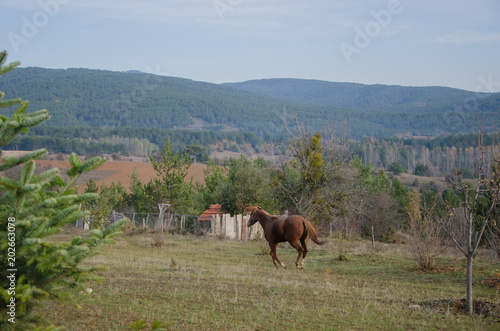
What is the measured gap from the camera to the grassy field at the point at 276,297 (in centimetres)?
779

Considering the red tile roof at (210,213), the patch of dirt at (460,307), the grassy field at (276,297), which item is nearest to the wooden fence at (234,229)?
the red tile roof at (210,213)

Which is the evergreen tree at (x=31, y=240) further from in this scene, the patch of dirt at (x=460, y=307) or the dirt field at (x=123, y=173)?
the dirt field at (x=123, y=173)

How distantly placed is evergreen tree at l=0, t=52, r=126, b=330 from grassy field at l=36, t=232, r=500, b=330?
45 cm

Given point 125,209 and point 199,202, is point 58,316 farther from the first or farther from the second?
point 125,209

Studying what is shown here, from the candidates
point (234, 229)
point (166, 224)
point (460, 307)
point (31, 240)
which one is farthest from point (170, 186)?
point (31, 240)

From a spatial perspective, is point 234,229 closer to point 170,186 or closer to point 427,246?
point 170,186

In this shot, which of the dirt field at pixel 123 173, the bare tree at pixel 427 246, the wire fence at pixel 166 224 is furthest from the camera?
the dirt field at pixel 123 173

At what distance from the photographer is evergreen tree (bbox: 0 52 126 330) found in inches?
135

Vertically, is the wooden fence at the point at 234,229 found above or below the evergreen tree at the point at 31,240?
below

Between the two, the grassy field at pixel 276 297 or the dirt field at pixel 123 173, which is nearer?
the grassy field at pixel 276 297

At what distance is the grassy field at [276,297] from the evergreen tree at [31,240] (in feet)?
1.48

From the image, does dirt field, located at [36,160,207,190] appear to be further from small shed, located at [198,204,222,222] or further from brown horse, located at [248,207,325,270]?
brown horse, located at [248,207,325,270]

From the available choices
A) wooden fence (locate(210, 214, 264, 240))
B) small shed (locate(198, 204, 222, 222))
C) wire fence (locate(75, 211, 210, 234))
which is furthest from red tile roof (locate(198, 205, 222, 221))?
wooden fence (locate(210, 214, 264, 240))

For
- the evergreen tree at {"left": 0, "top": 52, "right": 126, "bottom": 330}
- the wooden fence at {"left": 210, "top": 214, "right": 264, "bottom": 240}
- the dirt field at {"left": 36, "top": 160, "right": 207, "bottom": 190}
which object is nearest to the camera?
the evergreen tree at {"left": 0, "top": 52, "right": 126, "bottom": 330}
